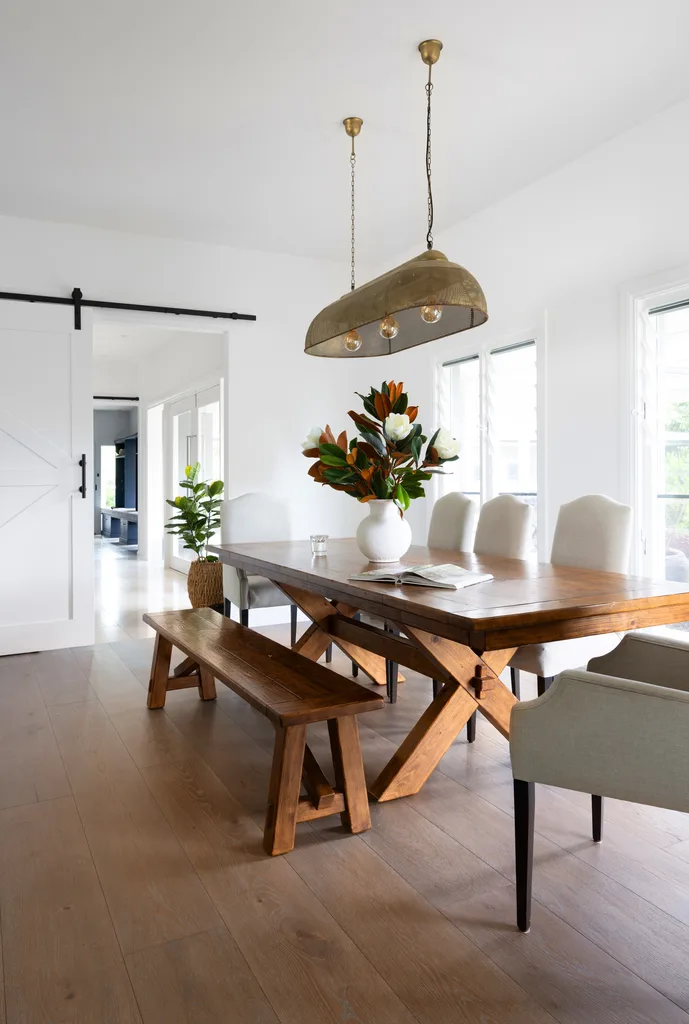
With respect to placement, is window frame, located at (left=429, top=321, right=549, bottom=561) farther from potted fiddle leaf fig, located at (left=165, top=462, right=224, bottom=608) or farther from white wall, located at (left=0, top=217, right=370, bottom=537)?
potted fiddle leaf fig, located at (left=165, top=462, right=224, bottom=608)

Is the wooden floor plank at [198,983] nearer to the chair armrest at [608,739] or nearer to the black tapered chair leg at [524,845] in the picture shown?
the black tapered chair leg at [524,845]

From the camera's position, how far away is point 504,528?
3.27 m

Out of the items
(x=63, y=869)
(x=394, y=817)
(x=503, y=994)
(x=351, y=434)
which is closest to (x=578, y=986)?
(x=503, y=994)

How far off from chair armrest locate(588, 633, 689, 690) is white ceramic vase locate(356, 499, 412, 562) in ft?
3.22

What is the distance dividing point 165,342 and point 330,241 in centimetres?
390

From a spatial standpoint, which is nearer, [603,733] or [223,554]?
[603,733]

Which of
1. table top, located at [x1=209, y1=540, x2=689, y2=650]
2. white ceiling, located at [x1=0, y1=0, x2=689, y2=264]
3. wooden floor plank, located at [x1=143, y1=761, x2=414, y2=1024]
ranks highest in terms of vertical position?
white ceiling, located at [x1=0, y1=0, x2=689, y2=264]

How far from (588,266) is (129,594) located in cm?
493

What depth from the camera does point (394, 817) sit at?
87.8 inches

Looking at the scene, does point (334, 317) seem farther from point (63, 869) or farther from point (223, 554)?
point (63, 869)

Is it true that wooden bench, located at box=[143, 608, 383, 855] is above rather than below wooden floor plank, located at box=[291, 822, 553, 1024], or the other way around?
above

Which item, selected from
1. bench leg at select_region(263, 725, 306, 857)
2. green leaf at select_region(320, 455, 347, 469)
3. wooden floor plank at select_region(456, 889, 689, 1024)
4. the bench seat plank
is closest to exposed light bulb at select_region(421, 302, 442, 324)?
green leaf at select_region(320, 455, 347, 469)

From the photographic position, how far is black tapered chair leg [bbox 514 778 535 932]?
5.27 ft

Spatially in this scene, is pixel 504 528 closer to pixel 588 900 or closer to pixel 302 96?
pixel 588 900
